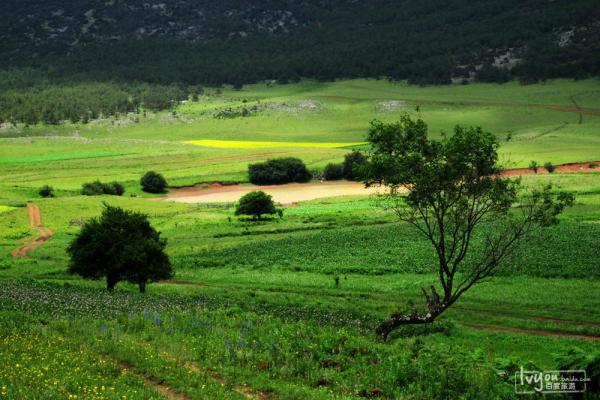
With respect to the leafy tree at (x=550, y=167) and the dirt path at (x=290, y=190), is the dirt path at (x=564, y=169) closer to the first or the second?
the dirt path at (x=290, y=190)

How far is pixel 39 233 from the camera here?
3287 inches

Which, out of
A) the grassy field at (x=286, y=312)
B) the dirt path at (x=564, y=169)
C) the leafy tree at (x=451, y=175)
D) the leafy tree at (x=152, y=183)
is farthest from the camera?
the leafy tree at (x=152, y=183)

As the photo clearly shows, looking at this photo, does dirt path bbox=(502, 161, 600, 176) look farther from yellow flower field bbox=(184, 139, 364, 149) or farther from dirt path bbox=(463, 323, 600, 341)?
dirt path bbox=(463, 323, 600, 341)

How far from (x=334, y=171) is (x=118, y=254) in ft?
279

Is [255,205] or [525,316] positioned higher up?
[255,205]

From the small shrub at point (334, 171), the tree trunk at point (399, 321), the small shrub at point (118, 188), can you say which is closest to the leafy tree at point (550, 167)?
Answer: the small shrub at point (334, 171)

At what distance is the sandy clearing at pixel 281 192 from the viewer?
113188 mm

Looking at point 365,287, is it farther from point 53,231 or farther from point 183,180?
point 183,180

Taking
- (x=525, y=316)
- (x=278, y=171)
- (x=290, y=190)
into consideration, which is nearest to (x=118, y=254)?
(x=525, y=316)

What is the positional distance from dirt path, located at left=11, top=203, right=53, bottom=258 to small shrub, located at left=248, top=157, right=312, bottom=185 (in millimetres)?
44255

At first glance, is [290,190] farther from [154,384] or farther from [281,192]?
[154,384]

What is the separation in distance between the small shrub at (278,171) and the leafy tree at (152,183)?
720 inches

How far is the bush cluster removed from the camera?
114287mm

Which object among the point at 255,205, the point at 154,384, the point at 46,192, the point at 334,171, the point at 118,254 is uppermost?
the point at 154,384
